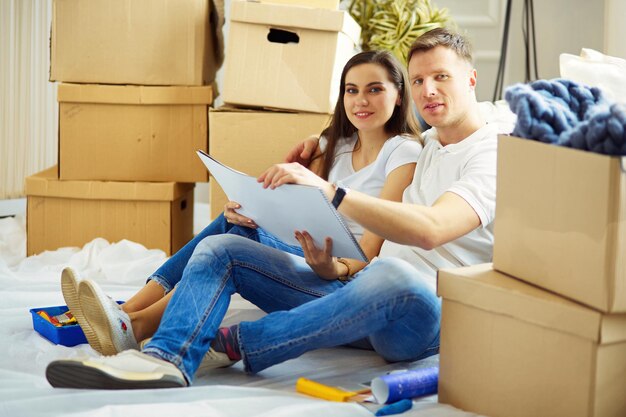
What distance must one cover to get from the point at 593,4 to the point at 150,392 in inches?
87.6

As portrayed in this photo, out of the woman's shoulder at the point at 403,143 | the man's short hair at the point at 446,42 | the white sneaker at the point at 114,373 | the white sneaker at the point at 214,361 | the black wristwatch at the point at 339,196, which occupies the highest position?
the man's short hair at the point at 446,42

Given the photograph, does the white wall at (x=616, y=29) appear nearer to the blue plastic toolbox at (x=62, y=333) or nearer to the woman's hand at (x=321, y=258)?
the woman's hand at (x=321, y=258)

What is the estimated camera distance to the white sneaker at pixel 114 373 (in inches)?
49.3

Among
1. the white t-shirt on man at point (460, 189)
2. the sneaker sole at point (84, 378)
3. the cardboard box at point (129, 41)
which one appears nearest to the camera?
the sneaker sole at point (84, 378)

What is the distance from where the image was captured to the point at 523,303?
1144 mm

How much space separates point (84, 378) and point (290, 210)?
40cm

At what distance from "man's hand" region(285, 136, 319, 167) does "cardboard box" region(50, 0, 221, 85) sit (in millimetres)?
597

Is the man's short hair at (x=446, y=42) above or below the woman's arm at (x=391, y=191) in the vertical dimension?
above

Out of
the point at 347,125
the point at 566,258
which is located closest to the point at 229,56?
the point at 347,125

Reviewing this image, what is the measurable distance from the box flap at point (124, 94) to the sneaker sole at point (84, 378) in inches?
48.8

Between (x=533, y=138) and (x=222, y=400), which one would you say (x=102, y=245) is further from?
(x=533, y=138)

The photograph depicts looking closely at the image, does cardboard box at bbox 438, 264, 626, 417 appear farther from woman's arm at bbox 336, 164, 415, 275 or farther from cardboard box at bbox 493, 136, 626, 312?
woman's arm at bbox 336, 164, 415, 275

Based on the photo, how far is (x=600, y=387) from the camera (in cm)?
108

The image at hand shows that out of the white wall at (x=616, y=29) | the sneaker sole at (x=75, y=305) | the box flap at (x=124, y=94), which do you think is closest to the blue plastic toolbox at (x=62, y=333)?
the sneaker sole at (x=75, y=305)
